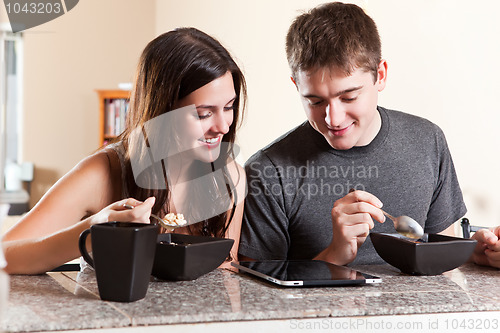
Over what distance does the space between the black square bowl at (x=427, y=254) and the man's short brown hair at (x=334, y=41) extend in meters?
0.47

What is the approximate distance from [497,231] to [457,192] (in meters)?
0.39

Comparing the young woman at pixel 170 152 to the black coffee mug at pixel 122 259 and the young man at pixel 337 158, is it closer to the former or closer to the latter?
the young man at pixel 337 158

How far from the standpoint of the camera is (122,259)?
2.65 ft

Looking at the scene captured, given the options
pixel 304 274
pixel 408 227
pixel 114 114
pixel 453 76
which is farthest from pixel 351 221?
pixel 114 114

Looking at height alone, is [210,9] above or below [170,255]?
above

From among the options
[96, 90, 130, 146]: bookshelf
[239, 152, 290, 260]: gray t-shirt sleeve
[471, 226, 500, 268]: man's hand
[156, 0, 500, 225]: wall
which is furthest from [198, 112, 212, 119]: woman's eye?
[96, 90, 130, 146]: bookshelf

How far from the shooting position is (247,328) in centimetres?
75

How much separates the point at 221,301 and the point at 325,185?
2.52 ft

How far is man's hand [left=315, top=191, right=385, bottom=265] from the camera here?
1170 mm

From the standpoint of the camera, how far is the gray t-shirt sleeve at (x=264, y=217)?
147 cm

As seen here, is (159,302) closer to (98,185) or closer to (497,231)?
(98,185)

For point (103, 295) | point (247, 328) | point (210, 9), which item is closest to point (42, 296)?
point (103, 295)

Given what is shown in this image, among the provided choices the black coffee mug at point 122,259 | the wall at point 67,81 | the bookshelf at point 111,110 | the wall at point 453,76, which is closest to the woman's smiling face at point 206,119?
the black coffee mug at point 122,259

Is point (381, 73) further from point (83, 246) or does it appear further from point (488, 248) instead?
point (83, 246)
